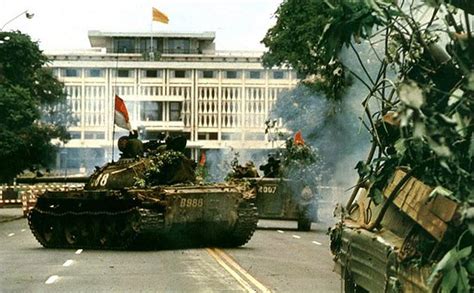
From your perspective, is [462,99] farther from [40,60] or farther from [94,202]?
[40,60]

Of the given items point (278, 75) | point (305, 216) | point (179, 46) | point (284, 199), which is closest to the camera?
point (284, 199)

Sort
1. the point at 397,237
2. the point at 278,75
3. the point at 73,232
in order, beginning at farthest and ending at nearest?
1. the point at 278,75
2. the point at 73,232
3. the point at 397,237

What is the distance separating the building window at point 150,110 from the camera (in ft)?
224

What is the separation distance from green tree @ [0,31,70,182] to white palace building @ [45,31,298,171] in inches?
174

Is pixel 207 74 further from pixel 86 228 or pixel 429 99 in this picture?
pixel 429 99

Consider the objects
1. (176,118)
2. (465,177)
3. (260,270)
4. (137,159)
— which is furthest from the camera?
(176,118)

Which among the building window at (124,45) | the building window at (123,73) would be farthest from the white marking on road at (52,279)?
the building window at (124,45)

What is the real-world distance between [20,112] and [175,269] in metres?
29.3

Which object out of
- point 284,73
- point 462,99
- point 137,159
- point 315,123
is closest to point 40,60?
point 284,73

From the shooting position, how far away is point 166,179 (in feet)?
92.2

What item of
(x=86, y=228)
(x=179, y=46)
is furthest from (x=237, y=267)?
(x=179, y=46)

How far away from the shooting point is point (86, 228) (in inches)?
1099

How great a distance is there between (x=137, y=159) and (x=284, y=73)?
31.3 metres

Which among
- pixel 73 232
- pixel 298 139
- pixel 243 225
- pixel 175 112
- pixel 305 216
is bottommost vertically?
pixel 305 216
